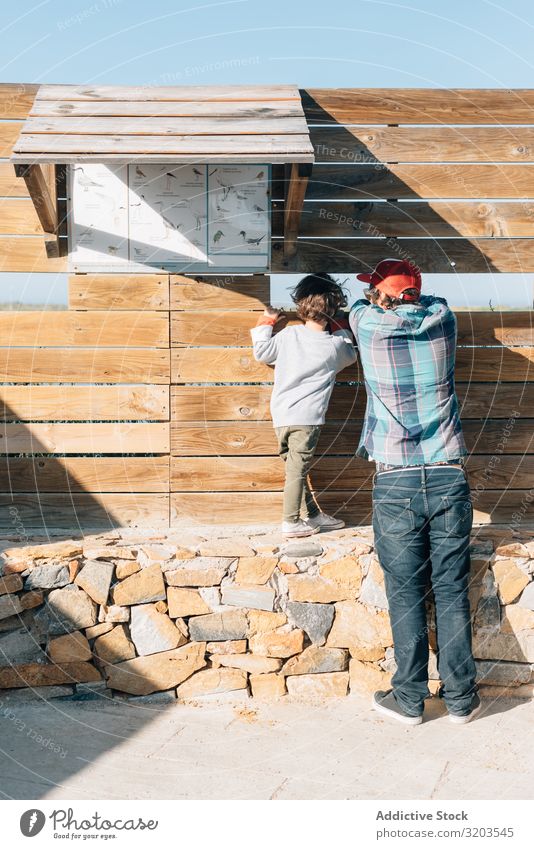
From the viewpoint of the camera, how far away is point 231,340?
6262 millimetres

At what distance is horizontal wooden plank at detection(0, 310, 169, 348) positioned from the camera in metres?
6.21

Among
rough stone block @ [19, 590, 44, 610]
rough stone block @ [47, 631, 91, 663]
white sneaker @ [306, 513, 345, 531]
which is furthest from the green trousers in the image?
rough stone block @ [19, 590, 44, 610]

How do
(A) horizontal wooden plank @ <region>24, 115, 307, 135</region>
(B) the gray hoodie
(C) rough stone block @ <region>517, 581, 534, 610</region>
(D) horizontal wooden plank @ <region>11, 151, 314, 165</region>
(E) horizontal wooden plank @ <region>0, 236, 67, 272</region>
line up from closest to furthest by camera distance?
(D) horizontal wooden plank @ <region>11, 151, 314, 165</region>
(A) horizontal wooden plank @ <region>24, 115, 307, 135</region>
(C) rough stone block @ <region>517, 581, 534, 610</region>
(B) the gray hoodie
(E) horizontal wooden plank @ <region>0, 236, 67, 272</region>

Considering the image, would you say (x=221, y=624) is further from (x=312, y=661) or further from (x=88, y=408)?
(x=88, y=408)

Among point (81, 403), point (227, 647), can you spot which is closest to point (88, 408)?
point (81, 403)

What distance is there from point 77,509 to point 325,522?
5.53 feet

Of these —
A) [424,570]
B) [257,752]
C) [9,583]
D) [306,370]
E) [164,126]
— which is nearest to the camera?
[257,752]

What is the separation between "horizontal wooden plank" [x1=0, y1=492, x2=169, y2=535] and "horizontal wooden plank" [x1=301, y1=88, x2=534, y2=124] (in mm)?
2800

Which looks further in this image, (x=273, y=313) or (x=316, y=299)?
(x=273, y=313)

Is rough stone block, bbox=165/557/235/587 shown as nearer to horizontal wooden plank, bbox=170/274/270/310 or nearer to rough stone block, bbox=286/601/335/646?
rough stone block, bbox=286/601/335/646

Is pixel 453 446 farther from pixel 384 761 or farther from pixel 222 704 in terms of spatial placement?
pixel 222 704

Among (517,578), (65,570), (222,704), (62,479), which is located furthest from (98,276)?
(517,578)

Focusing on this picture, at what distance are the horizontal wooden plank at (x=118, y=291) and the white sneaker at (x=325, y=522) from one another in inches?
67.3

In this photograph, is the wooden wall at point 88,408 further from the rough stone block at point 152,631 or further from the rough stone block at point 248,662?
the rough stone block at point 248,662
